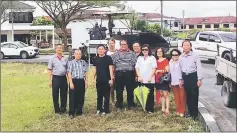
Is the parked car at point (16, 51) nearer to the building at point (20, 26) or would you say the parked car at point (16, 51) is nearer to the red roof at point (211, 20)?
the building at point (20, 26)

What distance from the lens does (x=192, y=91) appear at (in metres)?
7.89

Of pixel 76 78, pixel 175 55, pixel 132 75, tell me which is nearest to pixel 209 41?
pixel 132 75

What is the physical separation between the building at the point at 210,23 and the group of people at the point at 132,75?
24.0 m

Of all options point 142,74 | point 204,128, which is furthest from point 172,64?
point 204,128

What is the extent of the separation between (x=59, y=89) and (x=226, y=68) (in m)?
3.73

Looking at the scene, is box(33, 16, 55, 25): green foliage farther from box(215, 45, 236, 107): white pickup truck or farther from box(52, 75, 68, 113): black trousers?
box(52, 75, 68, 113): black trousers

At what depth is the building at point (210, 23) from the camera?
35594mm

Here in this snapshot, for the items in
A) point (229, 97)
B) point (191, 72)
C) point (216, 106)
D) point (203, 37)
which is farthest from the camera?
point (203, 37)

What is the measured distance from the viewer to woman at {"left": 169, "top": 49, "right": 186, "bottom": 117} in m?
7.92

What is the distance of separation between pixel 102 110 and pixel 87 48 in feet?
32.0

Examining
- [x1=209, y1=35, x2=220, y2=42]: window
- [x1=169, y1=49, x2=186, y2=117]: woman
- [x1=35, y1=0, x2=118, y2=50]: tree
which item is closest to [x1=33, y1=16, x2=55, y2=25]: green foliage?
[x1=35, y1=0, x2=118, y2=50]: tree

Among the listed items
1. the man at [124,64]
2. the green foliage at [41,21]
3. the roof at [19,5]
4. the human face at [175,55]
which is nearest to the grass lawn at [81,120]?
the man at [124,64]

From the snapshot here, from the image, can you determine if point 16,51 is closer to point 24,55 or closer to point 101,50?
point 24,55

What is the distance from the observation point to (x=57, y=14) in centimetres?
3803
